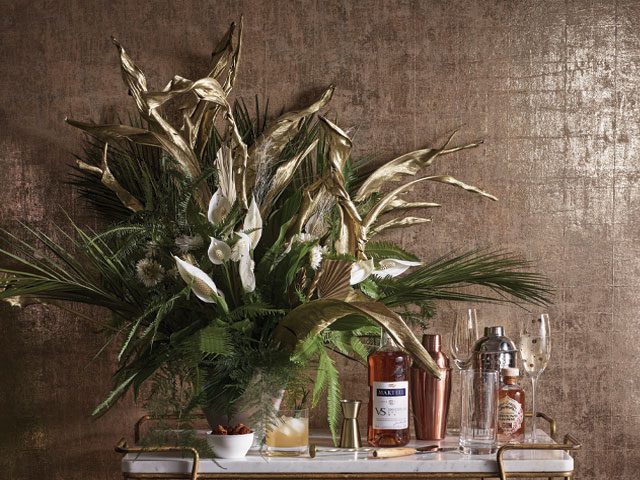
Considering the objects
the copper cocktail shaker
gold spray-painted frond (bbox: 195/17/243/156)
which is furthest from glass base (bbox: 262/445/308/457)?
gold spray-painted frond (bbox: 195/17/243/156)

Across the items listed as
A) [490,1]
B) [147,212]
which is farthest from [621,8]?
[147,212]

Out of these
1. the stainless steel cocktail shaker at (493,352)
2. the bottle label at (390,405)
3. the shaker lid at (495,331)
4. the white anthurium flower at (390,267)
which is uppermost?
the white anthurium flower at (390,267)

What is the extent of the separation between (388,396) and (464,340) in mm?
213

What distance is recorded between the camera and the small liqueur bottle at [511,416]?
1.72 m

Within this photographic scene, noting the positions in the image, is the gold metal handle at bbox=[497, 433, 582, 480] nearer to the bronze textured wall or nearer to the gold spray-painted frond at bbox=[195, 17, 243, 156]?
the bronze textured wall

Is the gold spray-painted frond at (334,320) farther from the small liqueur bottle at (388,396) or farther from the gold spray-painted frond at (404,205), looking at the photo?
the gold spray-painted frond at (404,205)

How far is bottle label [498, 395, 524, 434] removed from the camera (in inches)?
67.8

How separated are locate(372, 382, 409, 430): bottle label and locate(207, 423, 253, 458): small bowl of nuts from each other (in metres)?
0.25

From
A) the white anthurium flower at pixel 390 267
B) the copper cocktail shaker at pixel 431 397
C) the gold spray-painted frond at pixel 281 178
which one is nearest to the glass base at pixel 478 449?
the copper cocktail shaker at pixel 431 397

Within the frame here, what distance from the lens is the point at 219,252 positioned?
5.23 feet

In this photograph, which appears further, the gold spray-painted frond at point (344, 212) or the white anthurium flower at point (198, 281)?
the gold spray-painted frond at point (344, 212)

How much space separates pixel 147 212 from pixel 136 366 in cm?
30

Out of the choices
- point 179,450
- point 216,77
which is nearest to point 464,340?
point 179,450

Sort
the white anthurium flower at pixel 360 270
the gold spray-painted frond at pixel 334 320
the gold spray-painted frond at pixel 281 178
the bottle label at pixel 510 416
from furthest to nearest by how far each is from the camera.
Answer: the gold spray-painted frond at pixel 281 178 → the bottle label at pixel 510 416 → the white anthurium flower at pixel 360 270 → the gold spray-painted frond at pixel 334 320
